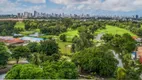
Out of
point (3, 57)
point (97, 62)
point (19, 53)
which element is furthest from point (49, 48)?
point (97, 62)

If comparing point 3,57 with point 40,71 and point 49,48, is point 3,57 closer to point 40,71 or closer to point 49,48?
point 49,48

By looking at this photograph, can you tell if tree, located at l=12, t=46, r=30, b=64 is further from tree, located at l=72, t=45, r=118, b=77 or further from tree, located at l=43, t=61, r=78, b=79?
tree, located at l=43, t=61, r=78, b=79

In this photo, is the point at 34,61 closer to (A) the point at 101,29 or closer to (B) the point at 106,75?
(B) the point at 106,75

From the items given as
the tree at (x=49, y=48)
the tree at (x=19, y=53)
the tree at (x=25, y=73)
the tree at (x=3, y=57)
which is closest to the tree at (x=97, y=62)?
the tree at (x=19, y=53)

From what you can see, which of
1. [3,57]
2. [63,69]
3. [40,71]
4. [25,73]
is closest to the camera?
[25,73]

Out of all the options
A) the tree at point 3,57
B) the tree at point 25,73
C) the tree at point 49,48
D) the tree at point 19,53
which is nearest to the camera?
the tree at point 25,73

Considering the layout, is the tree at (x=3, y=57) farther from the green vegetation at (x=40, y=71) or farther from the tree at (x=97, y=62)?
the green vegetation at (x=40, y=71)

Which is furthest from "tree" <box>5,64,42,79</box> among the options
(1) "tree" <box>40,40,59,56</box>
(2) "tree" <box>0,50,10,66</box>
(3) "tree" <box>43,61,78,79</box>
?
(1) "tree" <box>40,40,59,56</box>

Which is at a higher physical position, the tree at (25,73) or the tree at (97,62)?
the tree at (25,73)

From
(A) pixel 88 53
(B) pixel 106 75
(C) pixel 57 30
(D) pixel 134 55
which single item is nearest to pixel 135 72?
(B) pixel 106 75
